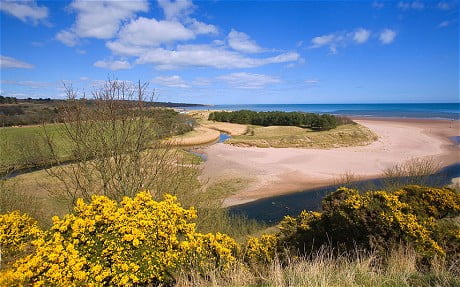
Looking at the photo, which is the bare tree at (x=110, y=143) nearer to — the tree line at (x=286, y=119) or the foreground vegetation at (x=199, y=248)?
the foreground vegetation at (x=199, y=248)

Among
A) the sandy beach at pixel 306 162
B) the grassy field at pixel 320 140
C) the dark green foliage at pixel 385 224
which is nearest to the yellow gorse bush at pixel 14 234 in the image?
the dark green foliage at pixel 385 224

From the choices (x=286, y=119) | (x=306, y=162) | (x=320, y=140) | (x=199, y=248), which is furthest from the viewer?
(x=286, y=119)

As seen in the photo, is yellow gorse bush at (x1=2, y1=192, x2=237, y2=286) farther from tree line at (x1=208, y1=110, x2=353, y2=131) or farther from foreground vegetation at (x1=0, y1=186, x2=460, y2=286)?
tree line at (x1=208, y1=110, x2=353, y2=131)

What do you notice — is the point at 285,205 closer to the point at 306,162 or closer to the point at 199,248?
the point at 306,162

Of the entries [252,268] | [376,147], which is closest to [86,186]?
[252,268]

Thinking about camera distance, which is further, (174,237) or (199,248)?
(199,248)

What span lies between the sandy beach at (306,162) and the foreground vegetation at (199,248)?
12717 mm

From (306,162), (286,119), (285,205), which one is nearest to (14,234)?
(285,205)

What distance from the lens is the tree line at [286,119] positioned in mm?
53531

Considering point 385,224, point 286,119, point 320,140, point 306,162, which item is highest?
point 286,119

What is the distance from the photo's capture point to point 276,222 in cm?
1540

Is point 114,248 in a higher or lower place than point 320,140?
higher

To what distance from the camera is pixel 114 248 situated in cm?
407

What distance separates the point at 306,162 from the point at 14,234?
27684mm
